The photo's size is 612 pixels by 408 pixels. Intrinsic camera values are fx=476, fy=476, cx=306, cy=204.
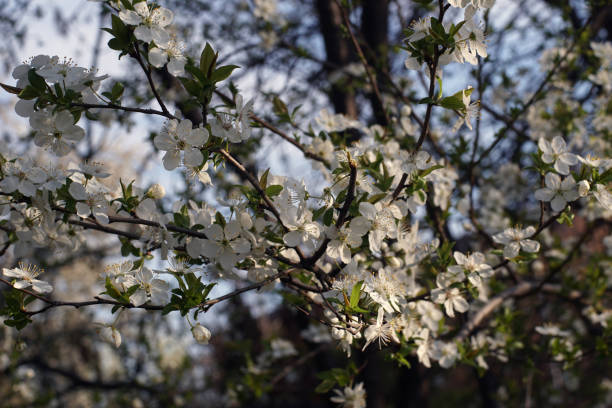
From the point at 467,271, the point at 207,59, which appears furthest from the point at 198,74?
the point at 467,271

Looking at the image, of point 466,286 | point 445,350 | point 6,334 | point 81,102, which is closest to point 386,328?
point 466,286

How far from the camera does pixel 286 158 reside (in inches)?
194

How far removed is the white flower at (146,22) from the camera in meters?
1.21

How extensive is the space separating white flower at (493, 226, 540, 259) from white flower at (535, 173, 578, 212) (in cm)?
12

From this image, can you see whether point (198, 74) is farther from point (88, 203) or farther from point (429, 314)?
point (429, 314)

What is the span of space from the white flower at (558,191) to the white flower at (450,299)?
0.47 meters

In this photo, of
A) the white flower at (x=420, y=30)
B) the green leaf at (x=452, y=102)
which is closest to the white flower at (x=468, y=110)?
the green leaf at (x=452, y=102)

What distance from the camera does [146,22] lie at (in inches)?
49.5

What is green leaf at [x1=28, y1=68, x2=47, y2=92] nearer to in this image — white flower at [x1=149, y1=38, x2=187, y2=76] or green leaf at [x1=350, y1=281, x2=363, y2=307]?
white flower at [x1=149, y1=38, x2=187, y2=76]

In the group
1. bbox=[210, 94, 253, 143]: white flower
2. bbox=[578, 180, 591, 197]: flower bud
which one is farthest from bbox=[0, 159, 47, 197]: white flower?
bbox=[578, 180, 591, 197]: flower bud

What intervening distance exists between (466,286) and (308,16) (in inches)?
160

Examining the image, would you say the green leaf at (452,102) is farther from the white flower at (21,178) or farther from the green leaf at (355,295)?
the white flower at (21,178)

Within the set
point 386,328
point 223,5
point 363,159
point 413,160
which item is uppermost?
point 223,5

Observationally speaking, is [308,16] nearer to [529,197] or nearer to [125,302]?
[529,197]
